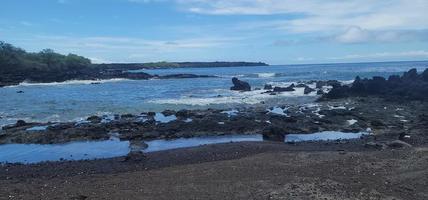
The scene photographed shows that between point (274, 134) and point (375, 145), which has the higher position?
point (375, 145)

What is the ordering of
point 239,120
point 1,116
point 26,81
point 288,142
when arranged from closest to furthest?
point 288,142
point 239,120
point 1,116
point 26,81

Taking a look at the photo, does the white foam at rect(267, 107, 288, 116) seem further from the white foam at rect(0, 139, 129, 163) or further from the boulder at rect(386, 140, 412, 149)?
the boulder at rect(386, 140, 412, 149)

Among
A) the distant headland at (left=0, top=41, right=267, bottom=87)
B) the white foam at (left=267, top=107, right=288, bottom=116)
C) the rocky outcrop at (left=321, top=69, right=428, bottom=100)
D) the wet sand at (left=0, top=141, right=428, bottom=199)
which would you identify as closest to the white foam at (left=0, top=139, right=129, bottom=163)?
the wet sand at (left=0, top=141, right=428, bottom=199)

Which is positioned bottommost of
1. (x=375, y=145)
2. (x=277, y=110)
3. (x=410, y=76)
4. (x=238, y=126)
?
(x=277, y=110)

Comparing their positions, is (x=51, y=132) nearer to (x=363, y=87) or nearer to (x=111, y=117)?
(x=111, y=117)

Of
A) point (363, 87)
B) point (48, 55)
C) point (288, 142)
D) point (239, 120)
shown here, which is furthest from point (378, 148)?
point (48, 55)

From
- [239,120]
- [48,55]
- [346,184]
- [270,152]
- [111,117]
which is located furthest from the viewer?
[48,55]

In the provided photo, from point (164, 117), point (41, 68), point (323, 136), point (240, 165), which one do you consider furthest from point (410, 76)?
point (41, 68)

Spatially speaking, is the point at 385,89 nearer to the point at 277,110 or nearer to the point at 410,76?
the point at 410,76

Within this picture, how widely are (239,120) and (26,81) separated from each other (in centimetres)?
6419

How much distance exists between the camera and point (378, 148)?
60.7 ft

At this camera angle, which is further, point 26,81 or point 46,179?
point 26,81

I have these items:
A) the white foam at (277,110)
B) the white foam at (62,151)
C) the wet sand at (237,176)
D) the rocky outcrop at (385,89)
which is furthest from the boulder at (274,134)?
the rocky outcrop at (385,89)

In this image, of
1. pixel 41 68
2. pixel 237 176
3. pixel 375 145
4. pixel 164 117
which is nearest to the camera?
pixel 237 176
